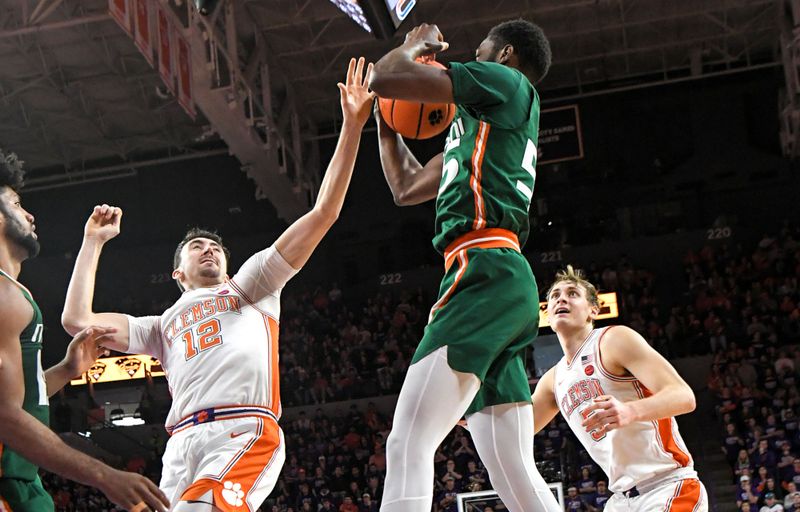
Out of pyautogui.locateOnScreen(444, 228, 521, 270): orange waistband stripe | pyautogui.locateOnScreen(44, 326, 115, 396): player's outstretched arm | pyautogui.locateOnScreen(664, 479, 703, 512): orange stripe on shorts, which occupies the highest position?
pyautogui.locateOnScreen(444, 228, 521, 270): orange waistband stripe

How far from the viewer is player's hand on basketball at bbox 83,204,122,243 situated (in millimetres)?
4762

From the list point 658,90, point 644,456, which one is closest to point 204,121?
point 658,90

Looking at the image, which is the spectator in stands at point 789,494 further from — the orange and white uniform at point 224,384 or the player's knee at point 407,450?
the player's knee at point 407,450

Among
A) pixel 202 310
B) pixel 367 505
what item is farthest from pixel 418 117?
pixel 367 505

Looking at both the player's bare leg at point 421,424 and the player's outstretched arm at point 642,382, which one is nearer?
the player's bare leg at point 421,424

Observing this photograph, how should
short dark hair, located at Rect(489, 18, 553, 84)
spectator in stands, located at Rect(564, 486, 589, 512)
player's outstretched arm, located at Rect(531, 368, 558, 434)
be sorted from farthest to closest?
spectator in stands, located at Rect(564, 486, 589, 512) → player's outstretched arm, located at Rect(531, 368, 558, 434) → short dark hair, located at Rect(489, 18, 553, 84)

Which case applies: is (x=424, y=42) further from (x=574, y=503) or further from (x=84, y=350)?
(x=574, y=503)

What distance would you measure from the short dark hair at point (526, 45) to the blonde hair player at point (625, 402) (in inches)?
57.8

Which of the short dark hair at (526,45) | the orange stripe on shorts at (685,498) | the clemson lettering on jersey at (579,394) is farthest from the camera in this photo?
the clemson lettering on jersey at (579,394)

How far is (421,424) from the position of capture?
3.17 metres

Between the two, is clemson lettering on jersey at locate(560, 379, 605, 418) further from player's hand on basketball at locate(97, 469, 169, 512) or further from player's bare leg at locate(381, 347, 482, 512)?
player's hand on basketball at locate(97, 469, 169, 512)

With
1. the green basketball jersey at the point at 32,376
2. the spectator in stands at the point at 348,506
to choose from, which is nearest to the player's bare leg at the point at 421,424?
the green basketball jersey at the point at 32,376

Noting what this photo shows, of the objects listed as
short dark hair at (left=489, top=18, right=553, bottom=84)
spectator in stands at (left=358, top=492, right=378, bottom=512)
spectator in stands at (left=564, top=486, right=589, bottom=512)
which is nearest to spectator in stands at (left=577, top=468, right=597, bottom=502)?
spectator in stands at (left=564, top=486, right=589, bottom=512)

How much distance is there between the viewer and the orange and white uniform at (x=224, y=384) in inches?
162
